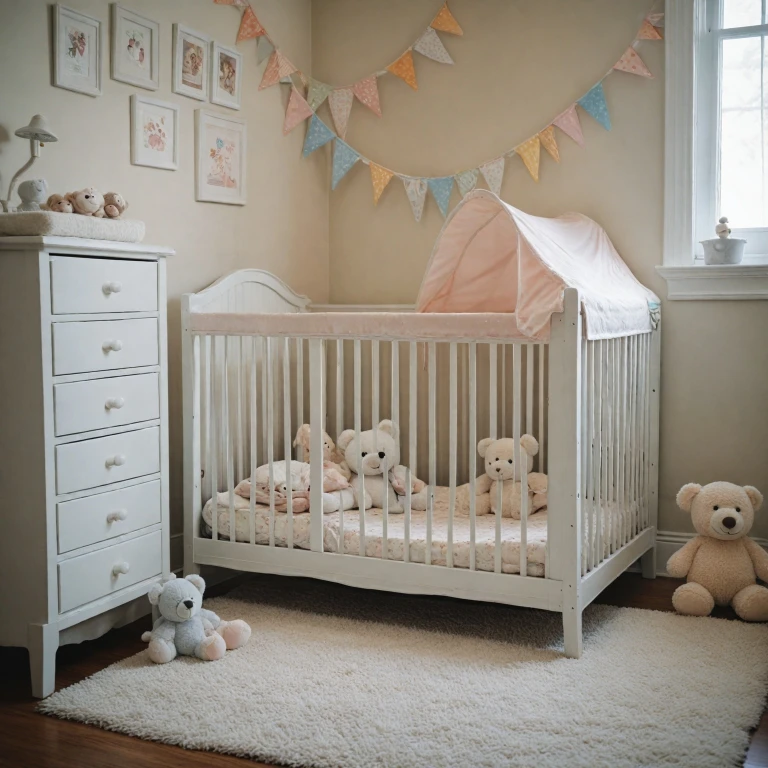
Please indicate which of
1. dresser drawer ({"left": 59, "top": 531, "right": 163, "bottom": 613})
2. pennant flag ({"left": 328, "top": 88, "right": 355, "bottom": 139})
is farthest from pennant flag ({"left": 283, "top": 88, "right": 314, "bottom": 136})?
dresser drawer ({"left": 59, "top": 531, "right": 163, "bottom": 613})

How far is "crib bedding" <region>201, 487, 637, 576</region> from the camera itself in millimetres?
2490

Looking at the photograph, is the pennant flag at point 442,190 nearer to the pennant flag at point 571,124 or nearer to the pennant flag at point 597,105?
the pennant flag at point 571,124

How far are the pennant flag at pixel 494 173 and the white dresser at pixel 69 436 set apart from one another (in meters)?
1.42

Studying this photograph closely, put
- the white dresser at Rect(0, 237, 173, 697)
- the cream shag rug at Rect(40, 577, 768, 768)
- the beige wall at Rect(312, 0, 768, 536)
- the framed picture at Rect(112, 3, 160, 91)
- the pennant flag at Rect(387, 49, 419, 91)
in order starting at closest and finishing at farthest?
the cream shag rug at Rect(40, 577, 768, 768), the white dresser at Rect(0, 237, 173, 697), the framed picture at Rect(112, 3, 160, 91), the beige wall at Rect(312, 0, 768, 536), the pennant flag at Rect(387, 49, 419, 91)

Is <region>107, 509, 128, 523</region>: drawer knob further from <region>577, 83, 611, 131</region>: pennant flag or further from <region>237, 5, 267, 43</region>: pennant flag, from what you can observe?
<region>577, 83, 611, 131</region>: pennant flag

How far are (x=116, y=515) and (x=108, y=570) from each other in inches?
5.6

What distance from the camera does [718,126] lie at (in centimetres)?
317

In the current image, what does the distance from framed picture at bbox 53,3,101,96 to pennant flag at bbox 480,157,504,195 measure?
56.5 inches

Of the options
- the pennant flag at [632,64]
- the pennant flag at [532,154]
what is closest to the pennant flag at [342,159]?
the pennant flag at [532,154]

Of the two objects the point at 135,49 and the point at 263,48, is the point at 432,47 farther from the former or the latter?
the point at 135,49

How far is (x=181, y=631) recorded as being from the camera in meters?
2.41

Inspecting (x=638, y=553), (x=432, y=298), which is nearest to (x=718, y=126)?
(x=432, y=298)

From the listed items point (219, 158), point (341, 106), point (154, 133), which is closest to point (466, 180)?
point (341, 106)

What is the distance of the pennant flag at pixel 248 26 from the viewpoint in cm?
322
